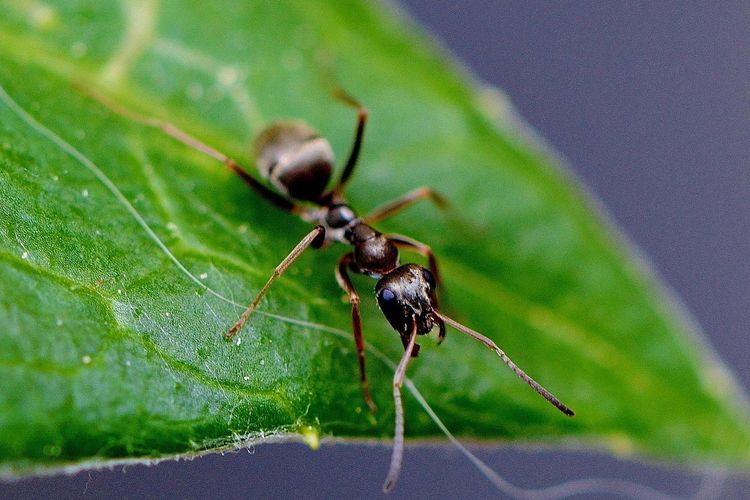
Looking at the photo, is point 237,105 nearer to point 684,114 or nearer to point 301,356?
point 301,356

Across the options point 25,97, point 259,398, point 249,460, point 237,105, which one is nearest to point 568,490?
point 249,460

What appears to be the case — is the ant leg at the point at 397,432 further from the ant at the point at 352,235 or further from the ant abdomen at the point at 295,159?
the ant abdomen at the point at 295,159

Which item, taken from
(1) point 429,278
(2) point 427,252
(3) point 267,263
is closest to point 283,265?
(3) point 267,263

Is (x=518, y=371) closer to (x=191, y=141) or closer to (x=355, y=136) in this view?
(x=355, y=136)

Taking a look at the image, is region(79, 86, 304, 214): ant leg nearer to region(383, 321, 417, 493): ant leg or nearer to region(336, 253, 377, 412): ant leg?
region(336, 253, 377, 412): ant leg

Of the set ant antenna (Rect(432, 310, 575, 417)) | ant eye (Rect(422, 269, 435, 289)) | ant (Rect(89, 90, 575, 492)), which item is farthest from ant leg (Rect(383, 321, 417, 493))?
ant eye (Rect(422, 269, 435, 289))

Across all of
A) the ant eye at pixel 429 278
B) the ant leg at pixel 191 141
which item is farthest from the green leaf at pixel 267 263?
the ant eye at pixel 429 278

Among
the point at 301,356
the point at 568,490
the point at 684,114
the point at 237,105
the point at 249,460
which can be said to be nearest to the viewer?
the point at 301,356
